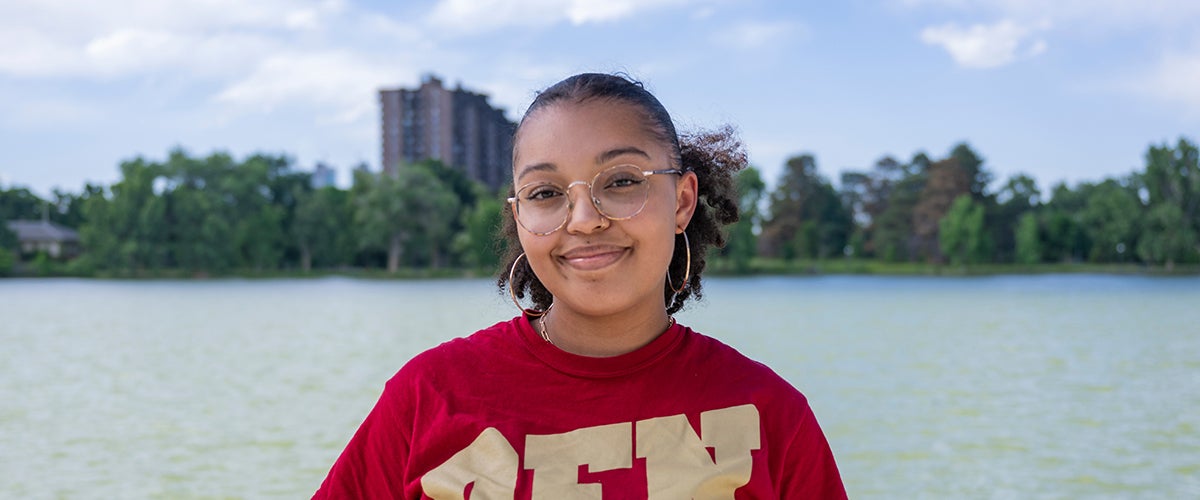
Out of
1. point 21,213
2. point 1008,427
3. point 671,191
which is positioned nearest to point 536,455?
point 671,191

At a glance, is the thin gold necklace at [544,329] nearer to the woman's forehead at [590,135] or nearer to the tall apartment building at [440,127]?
the woman's forehead at [590,135]

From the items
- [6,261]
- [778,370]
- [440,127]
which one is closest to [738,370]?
[778,370]

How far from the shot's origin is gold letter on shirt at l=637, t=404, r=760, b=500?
162cm

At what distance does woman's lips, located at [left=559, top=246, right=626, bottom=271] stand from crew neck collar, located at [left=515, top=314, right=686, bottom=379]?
147mm

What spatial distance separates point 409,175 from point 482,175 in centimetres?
3491

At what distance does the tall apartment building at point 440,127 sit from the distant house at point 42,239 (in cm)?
2932

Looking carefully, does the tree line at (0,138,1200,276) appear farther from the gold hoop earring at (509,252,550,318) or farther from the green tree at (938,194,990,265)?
the gold hoop earring at (509,252,550,318)

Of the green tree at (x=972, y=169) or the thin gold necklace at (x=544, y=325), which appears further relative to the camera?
the green tree at (x=972, y=169)

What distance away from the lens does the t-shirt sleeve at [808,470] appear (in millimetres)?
1681

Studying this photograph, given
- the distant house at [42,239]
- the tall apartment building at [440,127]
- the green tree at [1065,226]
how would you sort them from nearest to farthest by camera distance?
the distant house at [42,239] → the green tree at [1065,226] → the tall apartment building at [440,127]

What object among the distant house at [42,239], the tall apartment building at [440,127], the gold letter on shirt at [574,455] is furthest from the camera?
the tall apartment building at [440,127]

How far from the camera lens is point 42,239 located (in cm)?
6038

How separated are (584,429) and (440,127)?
86.6 m

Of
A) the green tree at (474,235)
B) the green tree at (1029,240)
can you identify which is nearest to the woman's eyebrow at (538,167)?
the green tree at (474,235)
